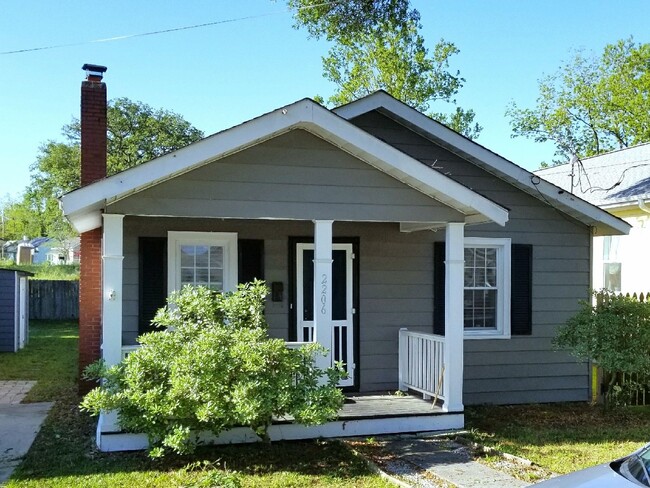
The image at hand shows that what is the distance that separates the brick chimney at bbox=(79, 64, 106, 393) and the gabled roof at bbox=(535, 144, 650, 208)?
347 inches

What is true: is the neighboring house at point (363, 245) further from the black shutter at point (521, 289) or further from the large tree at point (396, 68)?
the large tree at point (396, 68)

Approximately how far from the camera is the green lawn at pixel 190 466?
5852 mm

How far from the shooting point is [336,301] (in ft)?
30.2

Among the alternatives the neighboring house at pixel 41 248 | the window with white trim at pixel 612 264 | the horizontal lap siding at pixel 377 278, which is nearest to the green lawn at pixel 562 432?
the horizontal lap siding at pixel 377 278

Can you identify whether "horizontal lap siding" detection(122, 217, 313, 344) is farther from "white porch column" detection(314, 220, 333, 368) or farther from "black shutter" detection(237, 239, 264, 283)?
"white porch column" detection(314, 220, 333, 368)

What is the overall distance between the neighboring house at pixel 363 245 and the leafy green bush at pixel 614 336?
1065mm

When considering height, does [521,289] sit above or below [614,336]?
above

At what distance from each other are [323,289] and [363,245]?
2.11 meters

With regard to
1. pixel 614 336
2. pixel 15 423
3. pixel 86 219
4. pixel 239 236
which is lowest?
pixel 15 423

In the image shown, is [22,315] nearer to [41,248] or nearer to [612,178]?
[612,178]

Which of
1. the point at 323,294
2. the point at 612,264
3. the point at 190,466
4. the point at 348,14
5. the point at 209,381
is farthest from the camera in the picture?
the point at 348,14

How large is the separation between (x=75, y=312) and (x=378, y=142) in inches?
728

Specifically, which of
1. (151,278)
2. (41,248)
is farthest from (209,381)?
(41,248)

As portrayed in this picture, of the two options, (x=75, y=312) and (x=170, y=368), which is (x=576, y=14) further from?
(x=170, y=368)
